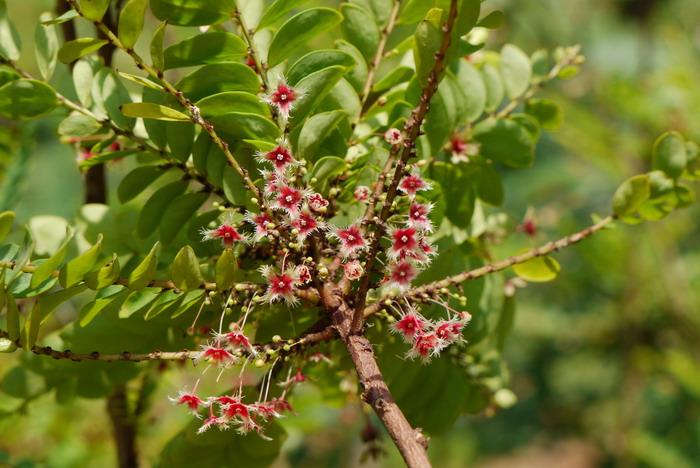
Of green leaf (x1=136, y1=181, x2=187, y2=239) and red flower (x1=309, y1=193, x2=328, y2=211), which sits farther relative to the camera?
green leaf (x1=136, y1=181, x2=187, y2=239)

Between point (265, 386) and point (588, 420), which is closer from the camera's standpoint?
point (265, 386)

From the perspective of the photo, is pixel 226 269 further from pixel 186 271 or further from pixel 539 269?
pixel 539 269

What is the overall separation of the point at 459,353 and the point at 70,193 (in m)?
3.17

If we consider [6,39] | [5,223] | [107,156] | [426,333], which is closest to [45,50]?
[6,39]

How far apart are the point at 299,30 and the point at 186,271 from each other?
0.75 ft

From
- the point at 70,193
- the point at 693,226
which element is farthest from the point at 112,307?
the point at 70,193

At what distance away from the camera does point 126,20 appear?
20.3 inches

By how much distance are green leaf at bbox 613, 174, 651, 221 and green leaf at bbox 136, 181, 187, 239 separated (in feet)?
1.36

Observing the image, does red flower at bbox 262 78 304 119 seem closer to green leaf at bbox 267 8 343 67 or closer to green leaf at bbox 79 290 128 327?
green leaf at bbox 267 8 343 67

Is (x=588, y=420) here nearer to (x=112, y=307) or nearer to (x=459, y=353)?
(x=459, y=353)

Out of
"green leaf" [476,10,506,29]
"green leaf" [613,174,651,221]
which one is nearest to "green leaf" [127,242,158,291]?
"green leaf" [476,10,506,29]

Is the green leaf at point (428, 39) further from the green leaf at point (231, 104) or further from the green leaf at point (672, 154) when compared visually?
the green leaf at point (672, 154)

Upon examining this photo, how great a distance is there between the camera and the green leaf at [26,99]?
1.82 ft

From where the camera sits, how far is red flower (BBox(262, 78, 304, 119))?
53cm
